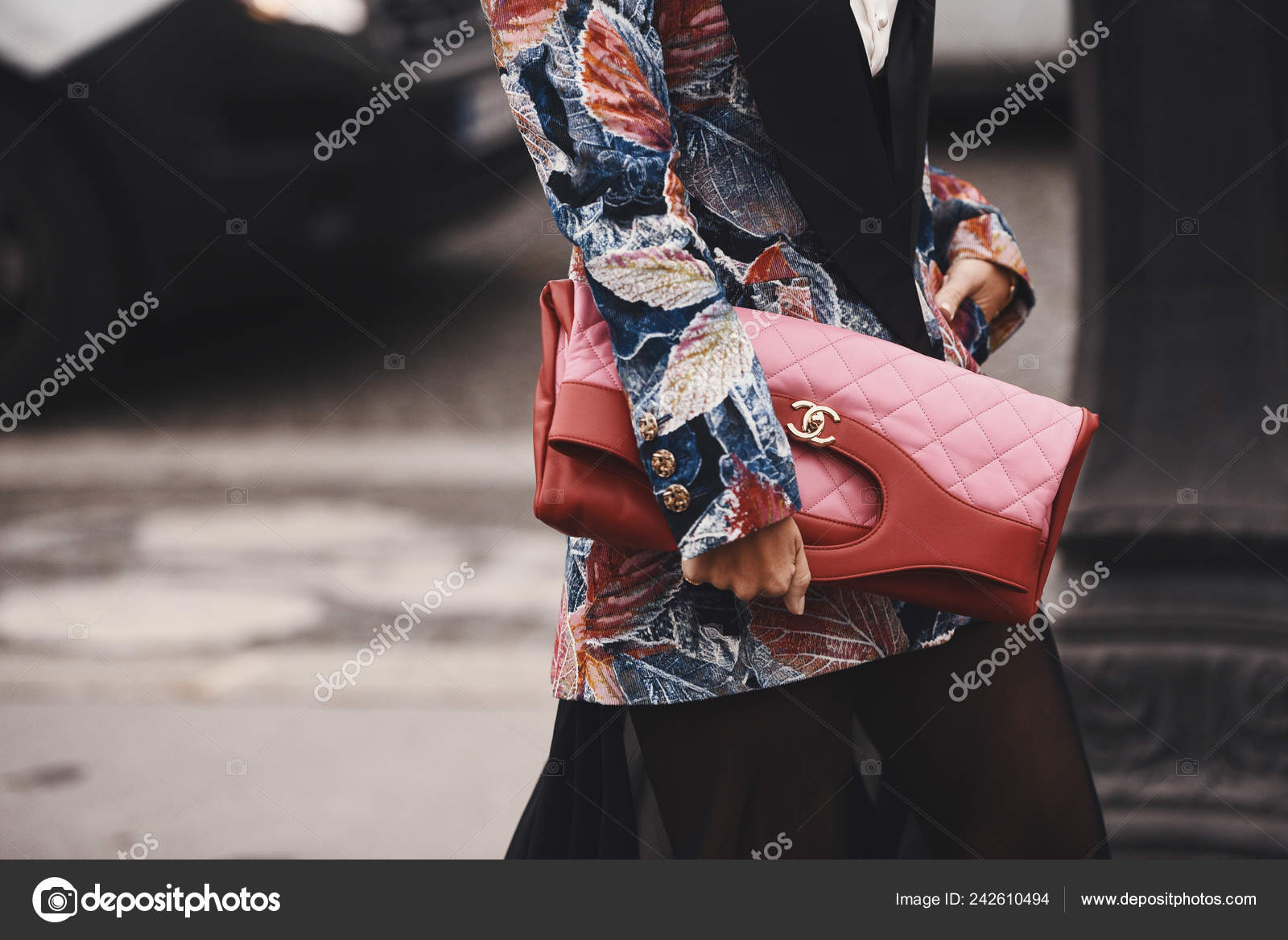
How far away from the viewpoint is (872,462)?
2.67 ft

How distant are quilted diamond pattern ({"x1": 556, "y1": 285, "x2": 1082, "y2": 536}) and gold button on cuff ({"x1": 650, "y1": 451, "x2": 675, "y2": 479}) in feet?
0.20

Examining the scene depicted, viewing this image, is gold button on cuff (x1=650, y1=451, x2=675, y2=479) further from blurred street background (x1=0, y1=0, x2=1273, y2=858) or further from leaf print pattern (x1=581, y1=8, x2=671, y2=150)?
blurred street background (x1=0, y1=0, x2=1273, y2=858)

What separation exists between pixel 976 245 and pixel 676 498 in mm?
495

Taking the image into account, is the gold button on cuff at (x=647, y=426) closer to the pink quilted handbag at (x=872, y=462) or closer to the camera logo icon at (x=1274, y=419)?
the pink quilted handbag at (x=872, y=462)

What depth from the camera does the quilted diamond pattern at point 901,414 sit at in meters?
0.80

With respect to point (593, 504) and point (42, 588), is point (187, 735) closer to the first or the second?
point (42, 588)

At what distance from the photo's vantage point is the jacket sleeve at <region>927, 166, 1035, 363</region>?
108 cm
